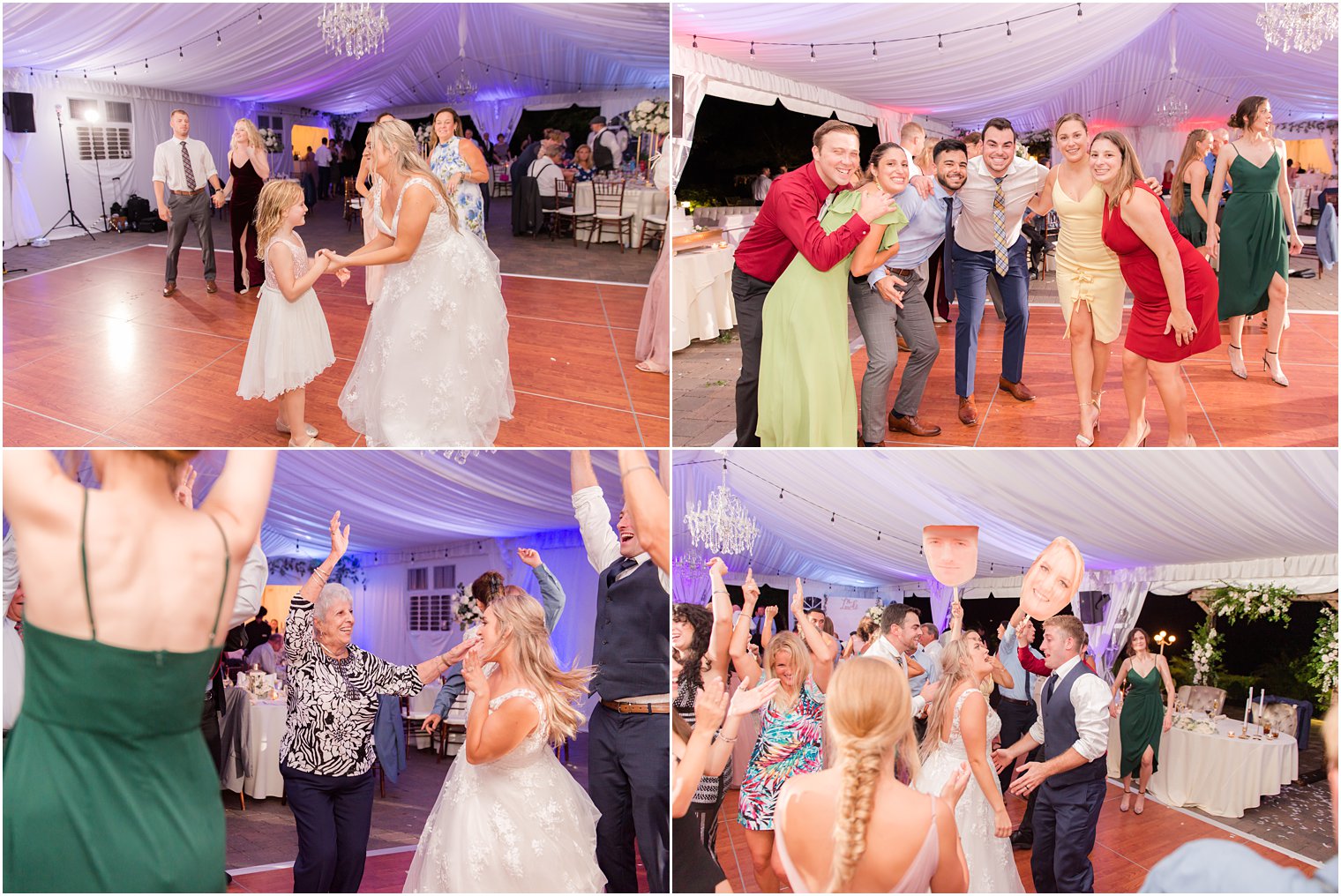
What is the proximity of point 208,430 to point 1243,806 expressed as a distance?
4814 mm

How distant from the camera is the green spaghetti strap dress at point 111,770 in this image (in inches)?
95.2

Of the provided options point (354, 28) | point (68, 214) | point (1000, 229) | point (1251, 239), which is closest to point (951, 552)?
point (1000, 229)

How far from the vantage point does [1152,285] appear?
11.0 feet

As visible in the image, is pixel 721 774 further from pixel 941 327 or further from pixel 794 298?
pixel 941 327

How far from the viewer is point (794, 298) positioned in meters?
3.21

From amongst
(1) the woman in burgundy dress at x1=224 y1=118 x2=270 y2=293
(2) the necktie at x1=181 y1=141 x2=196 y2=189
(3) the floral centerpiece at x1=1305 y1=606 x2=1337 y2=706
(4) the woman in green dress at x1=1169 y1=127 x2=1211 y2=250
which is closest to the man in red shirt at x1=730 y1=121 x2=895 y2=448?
(4) the woman in green dress at x1=1169 y1=127 x2=1211 y2=250

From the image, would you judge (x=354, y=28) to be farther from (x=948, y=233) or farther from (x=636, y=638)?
(x=948, y=233)

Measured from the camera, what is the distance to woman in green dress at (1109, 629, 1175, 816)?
171 inches

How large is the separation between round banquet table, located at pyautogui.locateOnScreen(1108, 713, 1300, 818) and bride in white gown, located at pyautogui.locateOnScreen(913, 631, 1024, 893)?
133 cm

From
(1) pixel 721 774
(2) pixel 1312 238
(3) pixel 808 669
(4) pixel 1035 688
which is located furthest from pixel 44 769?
(2) pixel 1312 238

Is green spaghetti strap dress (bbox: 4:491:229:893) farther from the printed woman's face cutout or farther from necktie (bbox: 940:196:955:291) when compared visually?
necktie (bbox: 940:196:955:291)

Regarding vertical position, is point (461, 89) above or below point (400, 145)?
above

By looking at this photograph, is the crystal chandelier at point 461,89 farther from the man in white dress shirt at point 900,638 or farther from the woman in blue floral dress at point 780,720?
the man in white dress shirt at point 900,638

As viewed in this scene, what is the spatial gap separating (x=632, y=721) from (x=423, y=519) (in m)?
1.21
